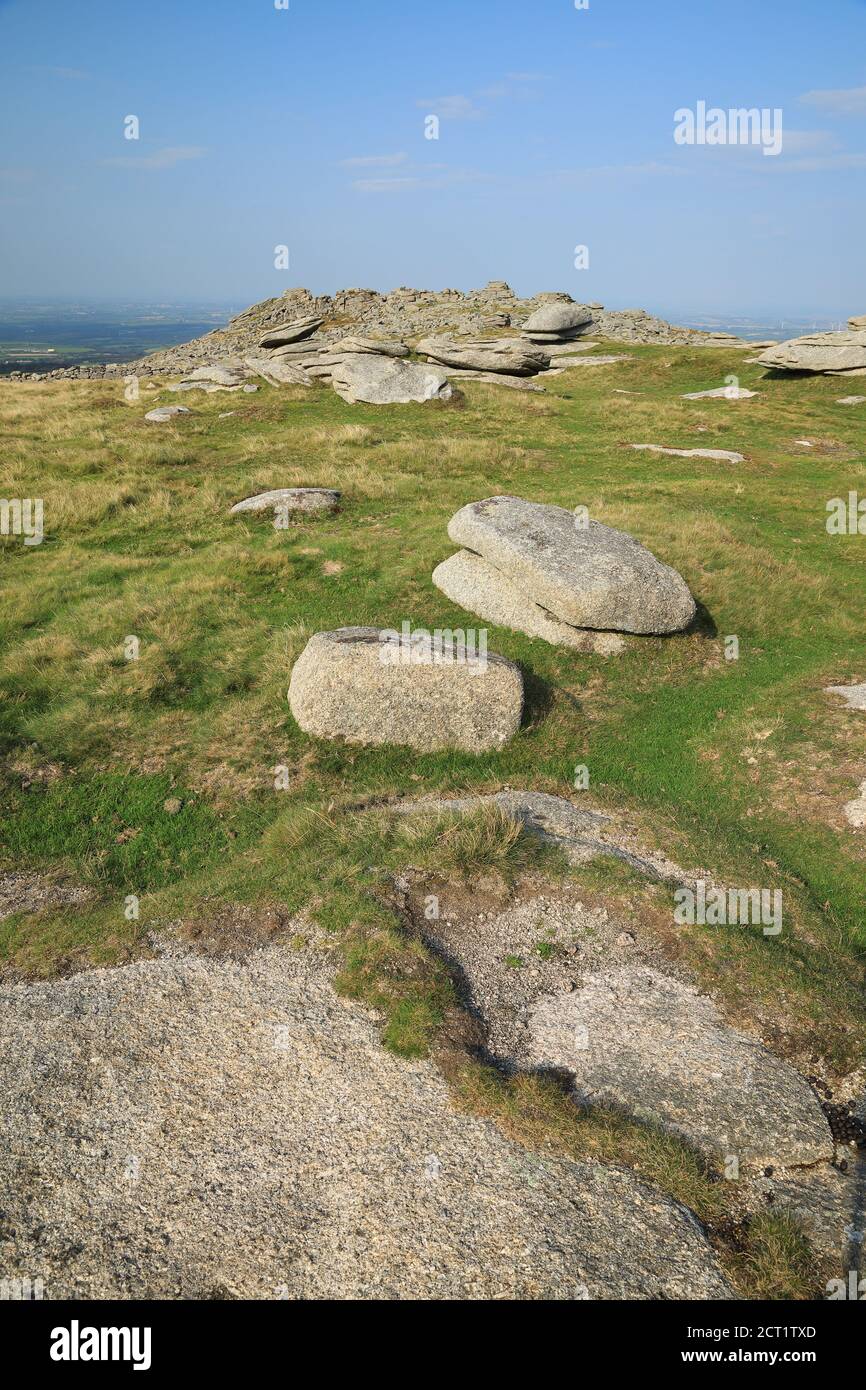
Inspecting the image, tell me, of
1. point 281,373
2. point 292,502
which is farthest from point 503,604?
point 281,373

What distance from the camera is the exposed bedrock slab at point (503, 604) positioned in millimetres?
19578

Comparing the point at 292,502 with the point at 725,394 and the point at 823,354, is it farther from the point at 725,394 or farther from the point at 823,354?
the point at 823,354

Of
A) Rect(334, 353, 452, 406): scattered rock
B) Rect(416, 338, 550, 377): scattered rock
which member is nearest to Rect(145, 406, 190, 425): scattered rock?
Rect(334, 353, 452, 406): scattered rock

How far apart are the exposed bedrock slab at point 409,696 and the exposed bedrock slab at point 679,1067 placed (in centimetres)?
664

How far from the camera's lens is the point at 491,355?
184 feet

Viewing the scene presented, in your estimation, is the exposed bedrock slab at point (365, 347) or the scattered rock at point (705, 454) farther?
the exposed bedrock slab at point (365, 347)

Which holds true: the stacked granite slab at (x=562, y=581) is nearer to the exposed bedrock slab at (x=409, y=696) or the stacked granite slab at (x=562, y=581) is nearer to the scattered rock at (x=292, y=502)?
the exposed bedrock slab at (x=409, y=696)

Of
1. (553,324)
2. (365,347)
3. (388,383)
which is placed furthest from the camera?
(553,324)

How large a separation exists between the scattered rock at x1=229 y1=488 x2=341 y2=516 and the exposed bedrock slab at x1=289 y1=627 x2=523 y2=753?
13502mm

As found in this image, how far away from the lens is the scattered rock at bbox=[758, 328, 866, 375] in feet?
171

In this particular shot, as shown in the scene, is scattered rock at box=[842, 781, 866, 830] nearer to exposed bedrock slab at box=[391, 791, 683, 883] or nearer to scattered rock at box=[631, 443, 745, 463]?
exposed bedrock slab at box=[391, 791, 683, 883]

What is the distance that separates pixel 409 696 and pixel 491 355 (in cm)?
4666

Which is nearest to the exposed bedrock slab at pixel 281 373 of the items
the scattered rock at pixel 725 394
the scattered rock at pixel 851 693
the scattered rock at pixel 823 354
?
the scattered rock at pixel 725 394

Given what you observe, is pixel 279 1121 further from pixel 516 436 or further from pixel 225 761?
pixel 516 436
